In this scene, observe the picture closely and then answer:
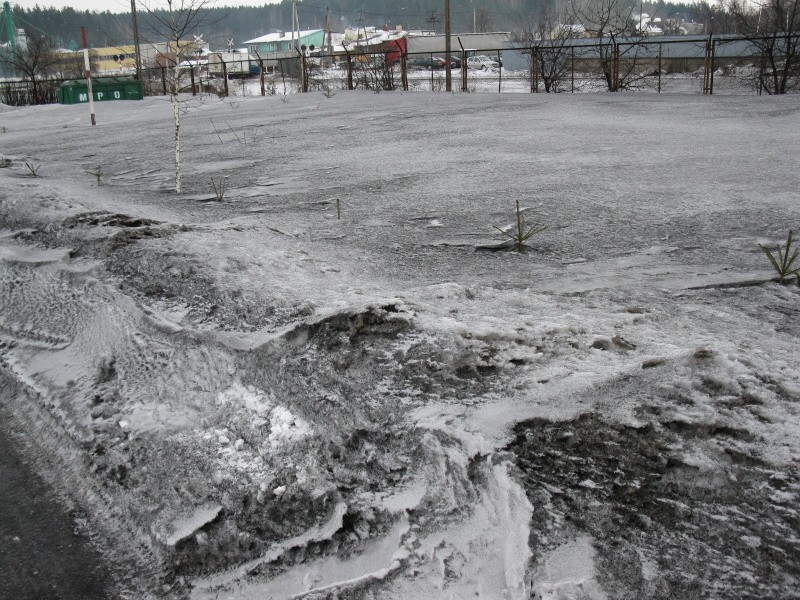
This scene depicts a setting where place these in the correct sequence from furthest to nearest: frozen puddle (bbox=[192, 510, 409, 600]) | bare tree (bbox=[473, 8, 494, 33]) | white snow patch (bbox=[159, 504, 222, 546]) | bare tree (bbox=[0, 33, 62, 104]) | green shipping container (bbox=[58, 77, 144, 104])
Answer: bare tree (bbox=[473, 8, 494, 33])
bare tree (bbox=[0, 33, 62, 104])
green shipping container (bbox=[58, 77, 144, 104])
white snow patch (bbox=[159, 504, 222, 546])
frozen puddle (bbox=[192, 510, 409, 600])

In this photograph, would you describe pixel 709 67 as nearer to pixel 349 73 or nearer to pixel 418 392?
pixel 349 73

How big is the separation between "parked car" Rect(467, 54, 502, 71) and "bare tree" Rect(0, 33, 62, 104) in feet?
76.1

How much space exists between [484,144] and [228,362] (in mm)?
6349

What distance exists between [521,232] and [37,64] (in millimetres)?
30717

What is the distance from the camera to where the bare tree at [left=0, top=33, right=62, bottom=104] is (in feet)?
82.1

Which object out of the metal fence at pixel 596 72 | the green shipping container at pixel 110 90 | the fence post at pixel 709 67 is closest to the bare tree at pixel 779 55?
the metal fence at pixel 596 72

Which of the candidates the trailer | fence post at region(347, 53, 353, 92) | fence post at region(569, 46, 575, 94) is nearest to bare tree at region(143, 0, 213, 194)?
the trailer

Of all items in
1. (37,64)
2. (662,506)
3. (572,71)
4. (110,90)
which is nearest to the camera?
(662,506)

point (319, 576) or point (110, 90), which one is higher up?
point (110, 90)

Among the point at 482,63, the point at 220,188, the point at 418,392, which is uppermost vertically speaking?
the point at 482,63

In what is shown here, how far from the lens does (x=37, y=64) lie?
28.7 meters

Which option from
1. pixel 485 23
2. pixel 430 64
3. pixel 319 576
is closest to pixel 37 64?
pixel 430 64

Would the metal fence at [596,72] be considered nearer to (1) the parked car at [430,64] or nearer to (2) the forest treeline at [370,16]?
(1) the parked car at [430,64]

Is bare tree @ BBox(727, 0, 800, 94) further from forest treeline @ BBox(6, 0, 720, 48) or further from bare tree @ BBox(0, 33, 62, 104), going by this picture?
forest treeline @ BBox(6, 0, 720, 48)
